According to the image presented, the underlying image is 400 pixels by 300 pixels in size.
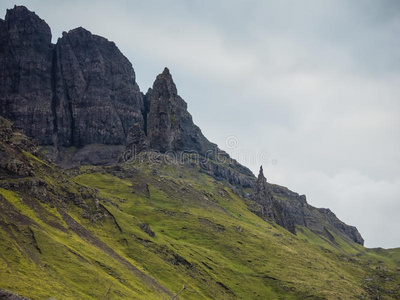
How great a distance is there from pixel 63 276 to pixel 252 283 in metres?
105

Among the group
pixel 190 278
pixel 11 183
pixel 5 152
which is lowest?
pixel 190 278

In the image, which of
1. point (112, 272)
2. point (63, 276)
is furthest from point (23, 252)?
point (112, 272)

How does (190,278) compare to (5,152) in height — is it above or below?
below

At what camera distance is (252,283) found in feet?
589

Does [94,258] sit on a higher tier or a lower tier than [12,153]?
lower

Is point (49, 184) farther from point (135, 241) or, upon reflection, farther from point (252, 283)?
point (252, 283)

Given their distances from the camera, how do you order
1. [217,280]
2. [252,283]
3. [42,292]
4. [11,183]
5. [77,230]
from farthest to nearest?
1. [252,283]
2. [217,280]
3. [77,230]
4. [11,183]
5. [42,292]

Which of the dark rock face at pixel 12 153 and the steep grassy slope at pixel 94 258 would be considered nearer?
the steep grassy slope at pixel 94 258

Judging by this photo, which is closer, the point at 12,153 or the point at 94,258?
the point at 94,258

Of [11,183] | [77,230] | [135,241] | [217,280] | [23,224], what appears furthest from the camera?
[217,280]

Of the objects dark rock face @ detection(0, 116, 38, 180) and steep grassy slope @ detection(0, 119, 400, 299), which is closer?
steep grassy slope @ detection(0, 119, 400, 299)

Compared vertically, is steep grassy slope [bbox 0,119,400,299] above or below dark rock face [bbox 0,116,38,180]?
below

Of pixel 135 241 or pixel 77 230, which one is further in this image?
pixel 135 241

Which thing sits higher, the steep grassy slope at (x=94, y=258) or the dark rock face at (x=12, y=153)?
the dark rock face at (x=12, y=153)
